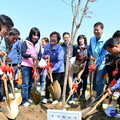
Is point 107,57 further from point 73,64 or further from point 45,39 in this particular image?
point 45,39

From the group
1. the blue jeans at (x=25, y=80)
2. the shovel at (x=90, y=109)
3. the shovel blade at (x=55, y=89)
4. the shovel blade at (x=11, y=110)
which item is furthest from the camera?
the shovel blade at (x=55, y=89)

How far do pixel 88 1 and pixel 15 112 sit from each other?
2009 millimetres

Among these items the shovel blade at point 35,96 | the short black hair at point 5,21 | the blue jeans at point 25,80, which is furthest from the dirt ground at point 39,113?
the short black hair at point 5,21

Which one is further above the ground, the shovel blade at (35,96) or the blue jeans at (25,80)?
the blue jeans at (25,80)

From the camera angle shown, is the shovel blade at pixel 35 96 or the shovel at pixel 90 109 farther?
the shovel blade at pixel 35 96

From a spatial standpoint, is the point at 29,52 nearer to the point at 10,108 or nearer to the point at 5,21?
the point at 5,21

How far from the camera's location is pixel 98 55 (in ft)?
10.6

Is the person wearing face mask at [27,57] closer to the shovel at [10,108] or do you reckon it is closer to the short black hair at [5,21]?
the shovel at [10,108]

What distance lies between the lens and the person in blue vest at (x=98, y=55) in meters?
3.10

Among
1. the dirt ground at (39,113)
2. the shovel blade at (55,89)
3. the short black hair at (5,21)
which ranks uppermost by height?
the short black hair at (5,21)

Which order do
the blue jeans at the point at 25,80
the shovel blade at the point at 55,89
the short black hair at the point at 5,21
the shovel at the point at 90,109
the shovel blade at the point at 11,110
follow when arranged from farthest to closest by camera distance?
the shovel blade at the point at 55,89 < the blue jeans at the point at 25,80 < the shovel blade at the point at 11,110 < the short black hair at the point at 5,21 < the shovel at the point at 90,109

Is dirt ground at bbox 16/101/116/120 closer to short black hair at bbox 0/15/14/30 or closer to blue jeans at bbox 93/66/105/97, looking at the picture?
blue jeans at bbox 93/66/105/97

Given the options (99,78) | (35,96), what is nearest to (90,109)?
(99,78)

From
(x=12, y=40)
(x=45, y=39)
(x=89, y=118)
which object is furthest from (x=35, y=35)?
(x=45, y=39)
